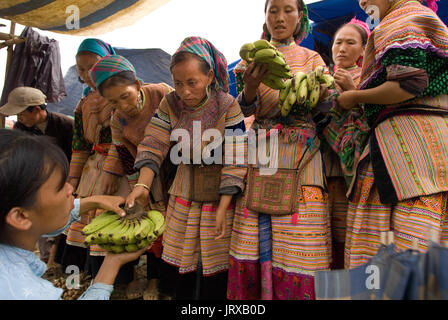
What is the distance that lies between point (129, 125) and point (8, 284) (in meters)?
1.60

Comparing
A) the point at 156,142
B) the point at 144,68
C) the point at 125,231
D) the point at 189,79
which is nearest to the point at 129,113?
the point at 156,142

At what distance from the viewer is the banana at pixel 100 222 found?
1496 mm

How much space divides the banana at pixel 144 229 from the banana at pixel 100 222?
182 millimetres

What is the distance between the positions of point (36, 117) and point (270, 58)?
3.16m

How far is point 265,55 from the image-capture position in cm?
165

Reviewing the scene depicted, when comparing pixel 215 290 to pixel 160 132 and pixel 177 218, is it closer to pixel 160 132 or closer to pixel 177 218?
pixel 177 218

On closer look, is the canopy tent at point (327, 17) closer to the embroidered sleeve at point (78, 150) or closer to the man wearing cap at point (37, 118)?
the embroidered sleeve at point (78, 150)

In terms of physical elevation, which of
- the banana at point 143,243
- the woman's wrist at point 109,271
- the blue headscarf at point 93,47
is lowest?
the woman's wrist at point 109,271

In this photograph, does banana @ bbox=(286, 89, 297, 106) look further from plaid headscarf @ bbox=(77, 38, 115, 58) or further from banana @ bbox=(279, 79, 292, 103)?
plaid headscarf @ bbox=(77, 38, 115, 58)

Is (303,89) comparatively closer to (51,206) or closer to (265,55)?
(265,55)

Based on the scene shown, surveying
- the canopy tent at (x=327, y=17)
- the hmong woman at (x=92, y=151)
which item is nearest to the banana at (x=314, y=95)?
the hmong woman at (x=92, y=151)

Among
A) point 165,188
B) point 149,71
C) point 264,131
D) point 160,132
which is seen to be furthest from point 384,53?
point 149,71

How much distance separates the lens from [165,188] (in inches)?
101
